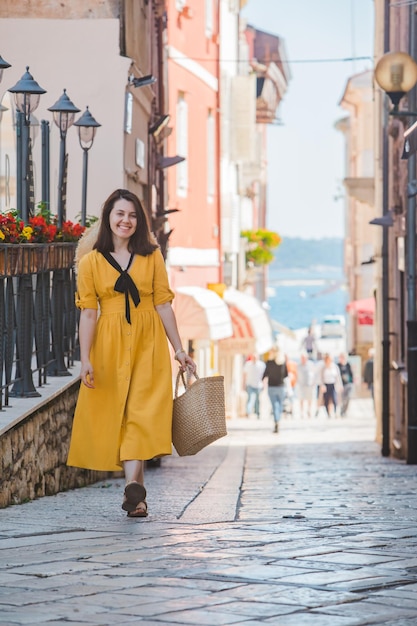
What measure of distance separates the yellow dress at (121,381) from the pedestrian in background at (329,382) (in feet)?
91.0

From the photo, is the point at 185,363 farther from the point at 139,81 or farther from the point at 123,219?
the point at 139,81

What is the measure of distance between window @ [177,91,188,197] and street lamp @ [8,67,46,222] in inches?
713

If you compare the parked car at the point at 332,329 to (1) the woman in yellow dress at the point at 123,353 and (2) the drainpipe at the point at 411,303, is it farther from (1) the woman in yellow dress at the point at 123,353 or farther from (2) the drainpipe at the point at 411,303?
(1) the woman in yellow dress at the point at 123,353

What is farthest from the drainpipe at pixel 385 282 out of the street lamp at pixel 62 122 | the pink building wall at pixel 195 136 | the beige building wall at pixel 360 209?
the beige building wall at pixel 360 209

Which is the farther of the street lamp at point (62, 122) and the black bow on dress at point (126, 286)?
the street lamp at point (62, 122)

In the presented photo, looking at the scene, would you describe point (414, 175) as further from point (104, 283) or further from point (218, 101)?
point (218, 101)

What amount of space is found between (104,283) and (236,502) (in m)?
1.90

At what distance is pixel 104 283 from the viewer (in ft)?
26.1

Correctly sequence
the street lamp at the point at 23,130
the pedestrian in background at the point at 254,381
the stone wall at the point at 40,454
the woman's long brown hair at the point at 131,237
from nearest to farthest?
the woman's long brown hair at the point at 131,237 < the stone wall at the point at 40,454 < the street lamp at the point at 23,130 < the pedestrian in background at the point at 254,381

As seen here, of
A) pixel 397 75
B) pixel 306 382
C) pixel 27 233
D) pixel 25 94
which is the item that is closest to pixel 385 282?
pixel 397 75

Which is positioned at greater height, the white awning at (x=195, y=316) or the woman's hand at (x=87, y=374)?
the woman's hand at (x=87, y=374)

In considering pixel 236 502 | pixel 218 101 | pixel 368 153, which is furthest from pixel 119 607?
pixel 368 153

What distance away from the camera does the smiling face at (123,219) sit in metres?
7.97

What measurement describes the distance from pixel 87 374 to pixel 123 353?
9.0 inches
